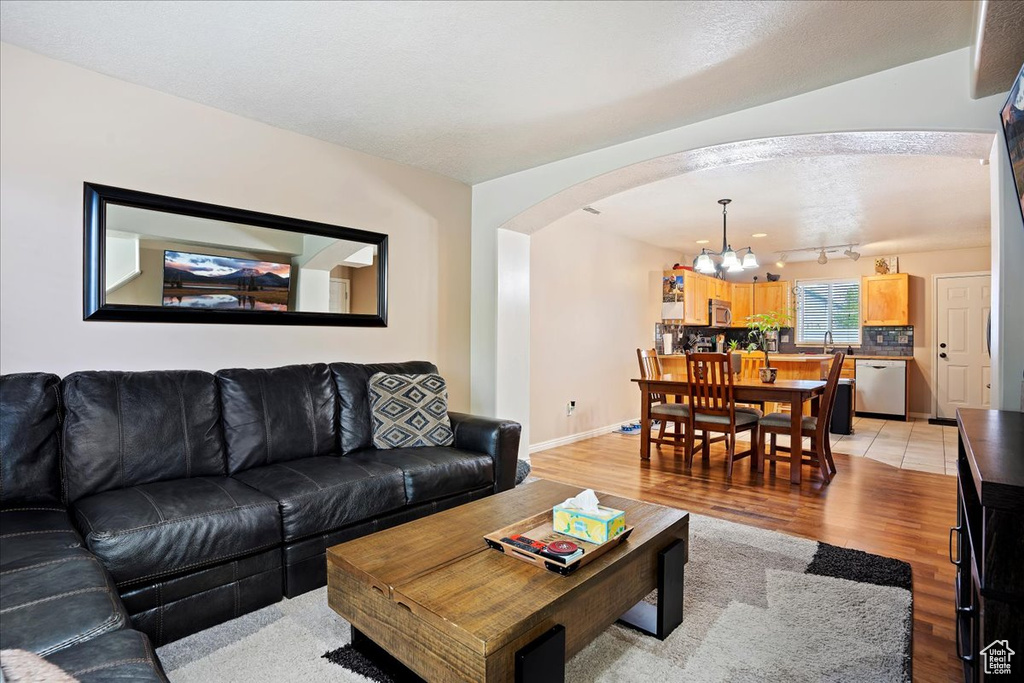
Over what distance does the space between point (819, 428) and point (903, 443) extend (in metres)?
2.48

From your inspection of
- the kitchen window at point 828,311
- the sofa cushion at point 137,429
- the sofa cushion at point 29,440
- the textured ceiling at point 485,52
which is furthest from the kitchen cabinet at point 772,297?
the sofa cushion at point 29,440

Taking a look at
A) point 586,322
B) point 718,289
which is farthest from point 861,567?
point 718,289

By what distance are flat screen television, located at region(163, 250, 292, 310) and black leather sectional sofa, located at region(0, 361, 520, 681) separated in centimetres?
46

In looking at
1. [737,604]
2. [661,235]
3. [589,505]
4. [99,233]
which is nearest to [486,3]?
[589,505]

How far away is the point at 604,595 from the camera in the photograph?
1623 mm

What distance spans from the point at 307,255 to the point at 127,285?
1.01 m

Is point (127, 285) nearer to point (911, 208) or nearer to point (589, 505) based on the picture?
point (589, 505)

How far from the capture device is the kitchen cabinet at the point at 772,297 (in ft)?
28.6

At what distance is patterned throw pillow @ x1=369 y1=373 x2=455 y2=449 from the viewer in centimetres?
311

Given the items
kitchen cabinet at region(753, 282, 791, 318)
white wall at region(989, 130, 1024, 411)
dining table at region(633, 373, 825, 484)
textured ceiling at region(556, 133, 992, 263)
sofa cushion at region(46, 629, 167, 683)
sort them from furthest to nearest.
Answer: kitchen cabinet at region(753, 282, 791, 318) → dining table at region(633, 373, 825, 484) → textured ceiling at region(556, 133, 992, 263) → white wall at region(989, 130, 1024, 411) → sofa cushion at region(46, 629, 167, 683)

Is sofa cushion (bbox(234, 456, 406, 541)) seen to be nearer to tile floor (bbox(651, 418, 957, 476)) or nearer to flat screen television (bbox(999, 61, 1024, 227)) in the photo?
flat screen television (bbox(999, 61, 1024, 227))

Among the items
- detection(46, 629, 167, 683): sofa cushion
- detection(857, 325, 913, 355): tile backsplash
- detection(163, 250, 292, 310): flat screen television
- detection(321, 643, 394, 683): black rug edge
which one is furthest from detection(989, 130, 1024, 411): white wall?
detection(857, 325, 913, 355): tile backsplash

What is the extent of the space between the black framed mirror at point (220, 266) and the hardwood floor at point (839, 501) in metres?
2.26

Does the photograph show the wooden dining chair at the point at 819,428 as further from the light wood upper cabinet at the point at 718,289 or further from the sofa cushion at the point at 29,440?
the sofa cushion at the point at 29,440
